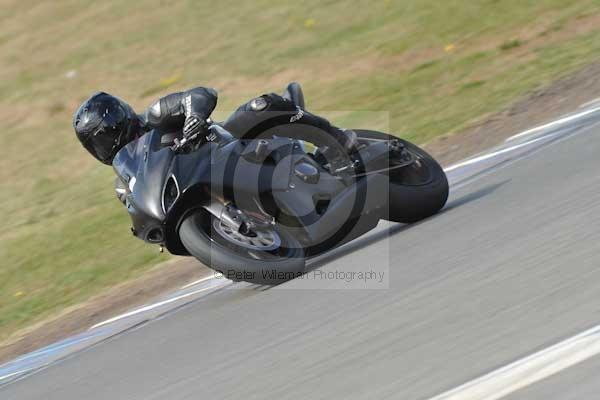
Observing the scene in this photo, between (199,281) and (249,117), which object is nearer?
(249,117)

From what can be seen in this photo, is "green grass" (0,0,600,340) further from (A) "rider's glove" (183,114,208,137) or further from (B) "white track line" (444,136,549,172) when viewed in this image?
(A) "rider's glove" (183,114,208,137)

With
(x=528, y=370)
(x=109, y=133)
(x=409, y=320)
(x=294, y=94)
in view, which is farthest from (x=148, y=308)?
(x=528, y=370)

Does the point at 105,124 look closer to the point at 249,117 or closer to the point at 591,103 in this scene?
the point at 249,117

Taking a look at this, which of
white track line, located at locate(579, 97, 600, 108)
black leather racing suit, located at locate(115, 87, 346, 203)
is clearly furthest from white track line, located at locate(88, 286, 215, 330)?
white track line, located at locate(579, 97, 600, 108)

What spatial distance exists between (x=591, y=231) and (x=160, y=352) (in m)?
2.29

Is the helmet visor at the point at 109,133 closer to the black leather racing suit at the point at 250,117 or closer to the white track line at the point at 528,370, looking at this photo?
the black leather racing suit at the point at 250,117

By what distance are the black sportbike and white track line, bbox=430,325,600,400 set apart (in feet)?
8.12

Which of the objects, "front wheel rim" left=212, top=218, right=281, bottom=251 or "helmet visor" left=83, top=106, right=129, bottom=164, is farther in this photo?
"helmet visor" left=83, top=106, right=129, bottom=164

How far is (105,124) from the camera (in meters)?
6.73

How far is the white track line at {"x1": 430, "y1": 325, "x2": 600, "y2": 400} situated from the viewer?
3.66 m

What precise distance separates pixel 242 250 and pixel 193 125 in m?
0.82

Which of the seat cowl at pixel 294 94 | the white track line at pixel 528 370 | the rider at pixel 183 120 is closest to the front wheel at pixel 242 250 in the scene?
the rider at pixel 183 120

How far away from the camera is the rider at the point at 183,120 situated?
649cm

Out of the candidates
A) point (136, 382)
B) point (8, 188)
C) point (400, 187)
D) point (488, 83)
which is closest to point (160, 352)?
point (136, 382)
